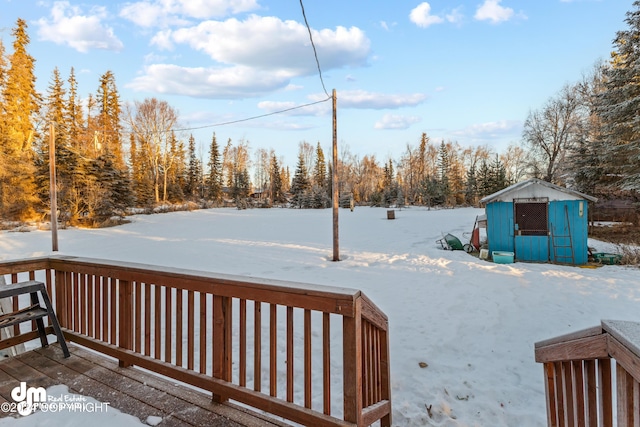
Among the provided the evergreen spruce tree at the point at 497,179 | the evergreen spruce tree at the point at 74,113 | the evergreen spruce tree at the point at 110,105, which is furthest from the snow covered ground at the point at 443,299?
the evergreen spruce tree at the point at 497,179

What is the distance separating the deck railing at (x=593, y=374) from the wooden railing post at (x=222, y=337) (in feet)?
5.71

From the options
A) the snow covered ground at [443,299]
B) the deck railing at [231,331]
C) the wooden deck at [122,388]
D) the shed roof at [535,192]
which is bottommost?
the snow covered ground at [443,299]

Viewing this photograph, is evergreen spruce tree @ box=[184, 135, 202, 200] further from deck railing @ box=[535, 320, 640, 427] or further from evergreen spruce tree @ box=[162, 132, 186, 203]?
deck railing @ box=[535, 320, 640, 427]

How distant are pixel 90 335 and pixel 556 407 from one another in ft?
11.2

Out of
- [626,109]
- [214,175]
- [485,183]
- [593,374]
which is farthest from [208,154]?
[593,374]

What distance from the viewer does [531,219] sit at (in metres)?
9.75

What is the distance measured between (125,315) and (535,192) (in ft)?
35.7

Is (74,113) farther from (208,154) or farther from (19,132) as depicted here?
(208,154)

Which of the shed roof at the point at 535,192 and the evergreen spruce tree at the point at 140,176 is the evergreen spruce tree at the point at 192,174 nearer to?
the evergreen spruce tree at the point at 140,176

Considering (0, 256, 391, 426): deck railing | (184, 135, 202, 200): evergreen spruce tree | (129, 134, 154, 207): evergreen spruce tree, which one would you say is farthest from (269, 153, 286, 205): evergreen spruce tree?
(0, 256, 391, 426): deck railing

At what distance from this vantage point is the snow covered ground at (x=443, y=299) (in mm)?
3113

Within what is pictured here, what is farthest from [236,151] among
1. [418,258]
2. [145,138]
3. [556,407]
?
[556,407]

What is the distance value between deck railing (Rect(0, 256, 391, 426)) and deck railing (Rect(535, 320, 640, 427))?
0.91m

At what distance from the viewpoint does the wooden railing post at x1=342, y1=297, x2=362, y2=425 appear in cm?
162
